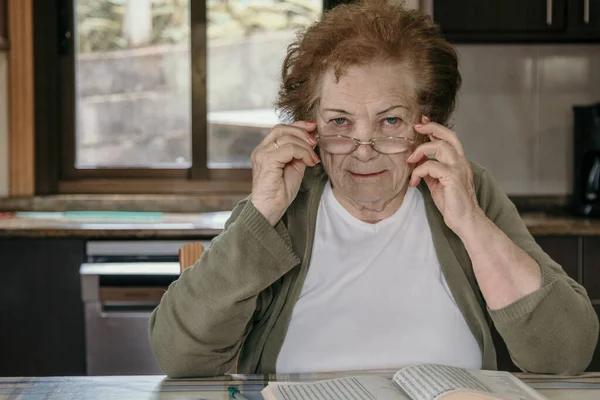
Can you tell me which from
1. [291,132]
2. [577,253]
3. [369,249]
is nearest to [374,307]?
[369,249]

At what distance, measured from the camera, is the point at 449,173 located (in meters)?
1.50

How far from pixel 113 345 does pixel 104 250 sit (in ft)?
0.98

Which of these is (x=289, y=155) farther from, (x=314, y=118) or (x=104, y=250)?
(x=104, y=250)

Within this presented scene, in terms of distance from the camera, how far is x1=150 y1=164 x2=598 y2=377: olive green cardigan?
142 cm

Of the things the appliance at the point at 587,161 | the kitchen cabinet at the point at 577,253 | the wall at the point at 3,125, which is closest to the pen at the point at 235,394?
the kitchen cabinet at the point at 577,253

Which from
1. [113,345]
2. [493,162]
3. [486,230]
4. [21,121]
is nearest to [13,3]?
[21,121]

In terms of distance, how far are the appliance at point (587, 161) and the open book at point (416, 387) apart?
2.07m

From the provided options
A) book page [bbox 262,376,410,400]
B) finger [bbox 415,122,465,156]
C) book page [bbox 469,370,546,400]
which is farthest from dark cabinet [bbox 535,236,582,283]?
book page [bbox 262,376,410,400]

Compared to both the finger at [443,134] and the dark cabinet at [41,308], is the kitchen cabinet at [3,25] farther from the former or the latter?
the finger at [443,134]

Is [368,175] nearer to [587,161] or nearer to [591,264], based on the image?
[591,264]

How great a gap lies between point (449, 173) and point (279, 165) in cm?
29

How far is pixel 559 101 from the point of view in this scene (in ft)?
11.3

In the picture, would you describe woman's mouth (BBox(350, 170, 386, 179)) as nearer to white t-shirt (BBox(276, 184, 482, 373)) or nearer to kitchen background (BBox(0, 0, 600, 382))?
white t-shirt (BBox(276, 184, 482, 373))

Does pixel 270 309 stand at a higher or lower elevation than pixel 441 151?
lower
